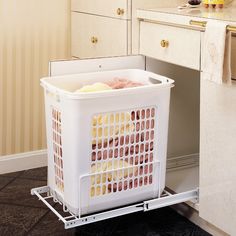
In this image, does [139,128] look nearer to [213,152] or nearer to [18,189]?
[213,152]

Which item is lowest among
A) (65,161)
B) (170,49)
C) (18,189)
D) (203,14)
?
(18,189)

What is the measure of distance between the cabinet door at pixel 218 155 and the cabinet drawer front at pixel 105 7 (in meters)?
0.58

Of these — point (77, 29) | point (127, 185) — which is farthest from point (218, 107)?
point (77, 29)

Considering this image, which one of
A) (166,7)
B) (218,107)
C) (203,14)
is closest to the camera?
(218,107)

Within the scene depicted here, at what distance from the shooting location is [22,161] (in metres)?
3.02

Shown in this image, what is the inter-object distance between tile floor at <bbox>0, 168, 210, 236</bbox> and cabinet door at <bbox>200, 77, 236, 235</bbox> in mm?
210

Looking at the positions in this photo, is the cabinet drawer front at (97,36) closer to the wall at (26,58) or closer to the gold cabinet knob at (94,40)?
the gold cabinet knob at (94,40)

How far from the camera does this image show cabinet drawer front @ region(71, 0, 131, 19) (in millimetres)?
2447

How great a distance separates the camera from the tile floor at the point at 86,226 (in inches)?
89.7

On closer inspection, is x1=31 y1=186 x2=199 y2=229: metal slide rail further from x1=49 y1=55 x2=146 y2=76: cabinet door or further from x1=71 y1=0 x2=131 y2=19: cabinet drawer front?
x1=71 y1=0 x2=131 y2=19: cabinet drawer front

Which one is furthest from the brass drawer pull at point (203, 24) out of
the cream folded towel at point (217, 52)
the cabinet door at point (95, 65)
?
the cabinet door at point (95, 65)

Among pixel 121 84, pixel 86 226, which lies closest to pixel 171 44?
pixel 121 84

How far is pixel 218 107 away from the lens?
79.4 inches

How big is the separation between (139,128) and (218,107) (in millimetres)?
307
